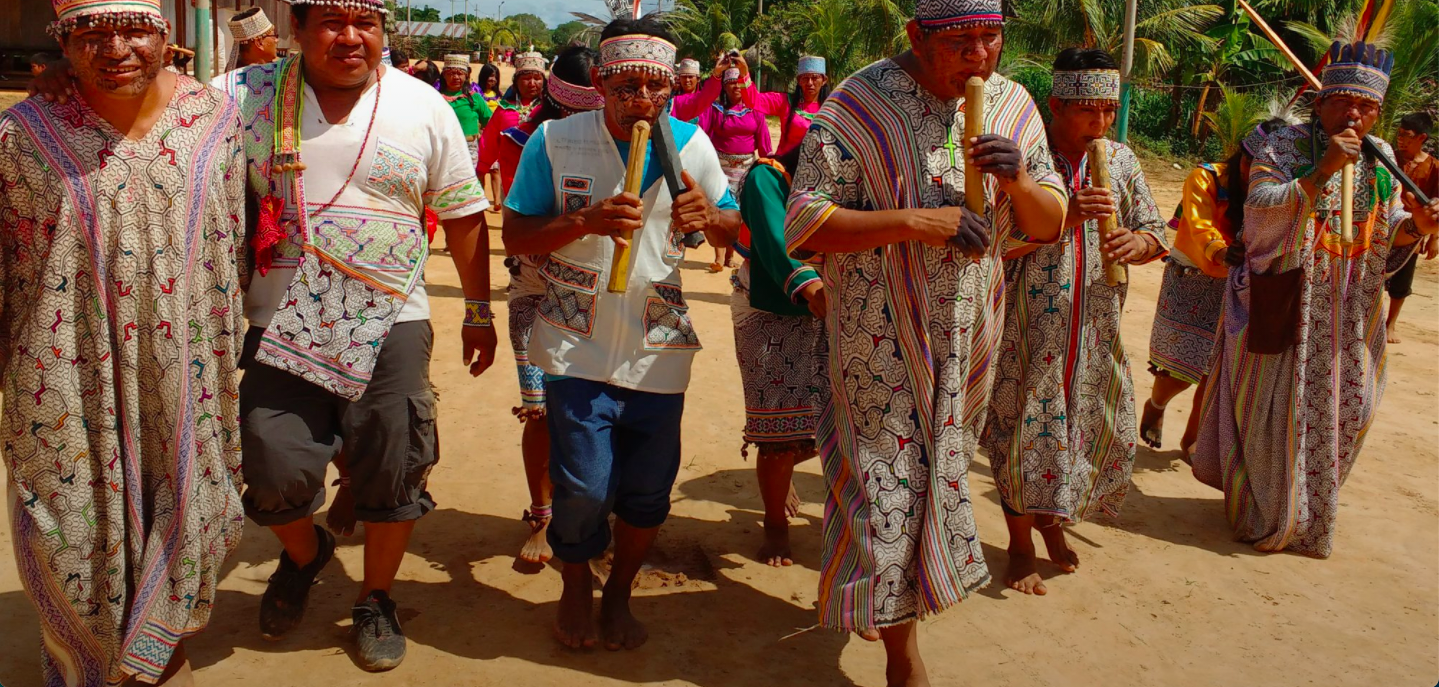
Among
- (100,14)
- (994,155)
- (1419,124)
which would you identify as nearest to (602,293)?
(994,155)

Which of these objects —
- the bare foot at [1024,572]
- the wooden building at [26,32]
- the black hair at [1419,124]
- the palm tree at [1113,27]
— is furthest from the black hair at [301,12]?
the palm tree at [1113,27]

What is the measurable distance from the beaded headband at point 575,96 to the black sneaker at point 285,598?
2105mm

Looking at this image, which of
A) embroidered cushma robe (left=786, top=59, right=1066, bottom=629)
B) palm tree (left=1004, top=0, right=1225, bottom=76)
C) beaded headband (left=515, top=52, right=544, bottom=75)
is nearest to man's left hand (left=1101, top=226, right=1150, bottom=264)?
A: embroidered cushma robe (left=786, top=59, right=1066, bottom=629)

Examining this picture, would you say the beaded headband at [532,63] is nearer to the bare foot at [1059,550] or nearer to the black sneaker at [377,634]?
the bare foot at [1059,550]

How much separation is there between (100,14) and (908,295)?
7.68 ft

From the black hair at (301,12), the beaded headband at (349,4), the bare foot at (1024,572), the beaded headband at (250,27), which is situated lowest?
the bare foot at (1024,572)

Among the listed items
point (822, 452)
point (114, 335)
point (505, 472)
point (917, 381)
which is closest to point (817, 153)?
point (917, 381)

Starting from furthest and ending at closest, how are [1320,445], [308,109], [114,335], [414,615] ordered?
[1320,445]
[414,615]
[308,109]
[114,335]

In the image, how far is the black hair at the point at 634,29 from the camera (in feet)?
11.8

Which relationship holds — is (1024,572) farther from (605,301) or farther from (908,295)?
(605,301)

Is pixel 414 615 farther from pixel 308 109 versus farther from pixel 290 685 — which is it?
pixel 308 109

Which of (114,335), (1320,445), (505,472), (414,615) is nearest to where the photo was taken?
(114,335)

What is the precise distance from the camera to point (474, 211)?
3.72 m

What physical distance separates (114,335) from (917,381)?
2288 millimetres
